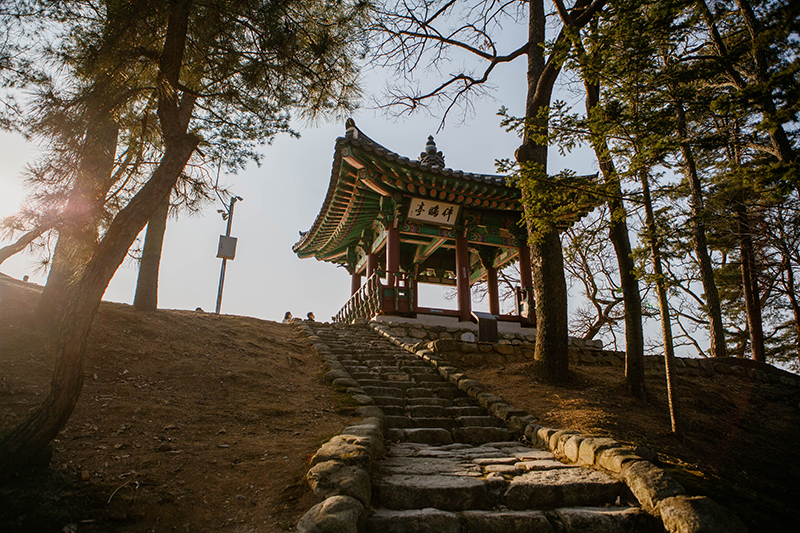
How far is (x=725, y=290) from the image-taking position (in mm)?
13539

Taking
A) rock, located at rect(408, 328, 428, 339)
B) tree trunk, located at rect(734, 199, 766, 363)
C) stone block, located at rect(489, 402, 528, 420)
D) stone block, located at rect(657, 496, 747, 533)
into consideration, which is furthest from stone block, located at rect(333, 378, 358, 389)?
tree trunk, located at rect(734, 199, 766, 363)

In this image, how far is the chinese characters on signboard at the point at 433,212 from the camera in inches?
484

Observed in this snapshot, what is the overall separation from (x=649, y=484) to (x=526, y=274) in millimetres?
10672

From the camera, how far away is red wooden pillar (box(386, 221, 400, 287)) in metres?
11.6

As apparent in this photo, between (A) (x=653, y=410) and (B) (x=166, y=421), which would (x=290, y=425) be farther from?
(A) (x=653, y=410)

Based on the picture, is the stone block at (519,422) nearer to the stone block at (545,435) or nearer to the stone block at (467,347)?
the stone block at (545,435)

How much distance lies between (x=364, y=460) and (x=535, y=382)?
412 cm

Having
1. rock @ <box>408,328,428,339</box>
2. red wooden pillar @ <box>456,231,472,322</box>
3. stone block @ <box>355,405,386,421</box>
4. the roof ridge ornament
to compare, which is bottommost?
stone block @ <box>355,405,386,421</box>

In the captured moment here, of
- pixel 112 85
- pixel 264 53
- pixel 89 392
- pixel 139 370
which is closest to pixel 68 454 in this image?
pixel 89 392

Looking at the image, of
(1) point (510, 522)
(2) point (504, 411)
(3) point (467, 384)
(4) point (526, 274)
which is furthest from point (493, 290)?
(1) point (510, 522)

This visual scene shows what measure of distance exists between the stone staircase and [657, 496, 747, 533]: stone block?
0.42 feet

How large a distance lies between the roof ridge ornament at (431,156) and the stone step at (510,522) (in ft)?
45.0

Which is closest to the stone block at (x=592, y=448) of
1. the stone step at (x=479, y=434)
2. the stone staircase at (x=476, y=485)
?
the stone staircase at (x=476, y=485)

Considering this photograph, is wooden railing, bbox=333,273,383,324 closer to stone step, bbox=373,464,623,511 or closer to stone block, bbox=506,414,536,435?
stone block, bbox=506,414,536,435
